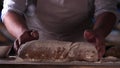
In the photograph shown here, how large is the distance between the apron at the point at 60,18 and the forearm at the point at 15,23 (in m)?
0.13

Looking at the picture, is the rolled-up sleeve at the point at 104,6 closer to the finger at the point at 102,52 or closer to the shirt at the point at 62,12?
the shirt at the point at 62,12


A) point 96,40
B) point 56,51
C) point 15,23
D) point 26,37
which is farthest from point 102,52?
point 15,23

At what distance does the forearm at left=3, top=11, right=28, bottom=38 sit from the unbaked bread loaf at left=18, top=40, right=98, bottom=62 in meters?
0.12

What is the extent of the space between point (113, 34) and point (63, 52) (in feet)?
3.71

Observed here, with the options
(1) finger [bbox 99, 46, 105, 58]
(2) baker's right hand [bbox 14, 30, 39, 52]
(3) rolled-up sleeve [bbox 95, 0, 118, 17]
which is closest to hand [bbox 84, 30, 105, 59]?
(1) finger [bbox 99, 46, 105, 58]

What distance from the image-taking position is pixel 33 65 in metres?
0.71

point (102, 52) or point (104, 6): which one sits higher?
point (104, 6)

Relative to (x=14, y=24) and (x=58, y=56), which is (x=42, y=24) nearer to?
(x=14, y=24)

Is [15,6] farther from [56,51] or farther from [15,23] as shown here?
[56,51]

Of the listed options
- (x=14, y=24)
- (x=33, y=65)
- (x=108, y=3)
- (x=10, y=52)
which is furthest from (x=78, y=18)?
(x=33, y=65)

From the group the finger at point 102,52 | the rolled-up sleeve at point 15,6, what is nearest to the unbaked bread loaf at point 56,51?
the finger at point 102,52

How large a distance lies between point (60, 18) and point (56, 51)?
389 millimetres

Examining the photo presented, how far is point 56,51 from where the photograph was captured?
0.94 m

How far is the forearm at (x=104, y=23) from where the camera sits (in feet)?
3.64
